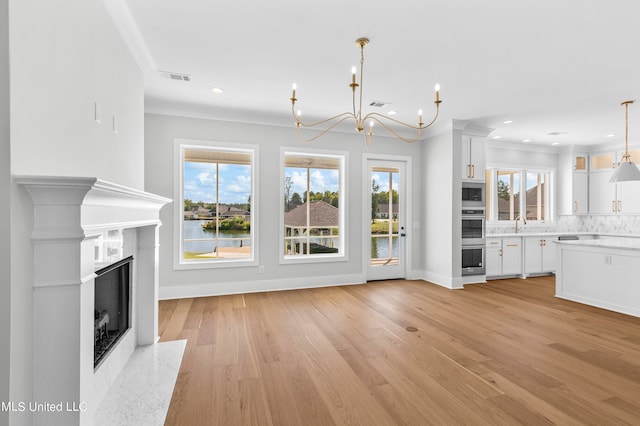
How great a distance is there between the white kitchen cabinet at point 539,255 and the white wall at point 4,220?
284 inches

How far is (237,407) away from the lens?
6.68 feet

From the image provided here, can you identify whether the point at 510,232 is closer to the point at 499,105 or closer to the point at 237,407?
the point at 499,105

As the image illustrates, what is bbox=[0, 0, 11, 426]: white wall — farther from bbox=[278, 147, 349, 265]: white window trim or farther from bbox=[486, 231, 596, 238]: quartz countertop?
bbox=[486, 231, 596, 238]: quartz countertop

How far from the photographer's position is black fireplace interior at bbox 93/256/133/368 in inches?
83.4

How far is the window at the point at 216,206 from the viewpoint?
4.71m

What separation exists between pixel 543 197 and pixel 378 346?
626cm

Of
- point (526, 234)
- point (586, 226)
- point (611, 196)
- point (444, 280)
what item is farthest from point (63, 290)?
point (586, 226)

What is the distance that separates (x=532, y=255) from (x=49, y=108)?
24.3 feet

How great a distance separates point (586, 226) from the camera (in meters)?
7.24

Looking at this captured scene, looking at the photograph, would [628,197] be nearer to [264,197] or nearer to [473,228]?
[473,228]

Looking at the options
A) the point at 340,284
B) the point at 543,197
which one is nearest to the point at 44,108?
the point at 340,284

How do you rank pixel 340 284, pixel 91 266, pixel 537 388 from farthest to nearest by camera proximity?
pixel 340 284, pixel 537 388, pixel 91 266

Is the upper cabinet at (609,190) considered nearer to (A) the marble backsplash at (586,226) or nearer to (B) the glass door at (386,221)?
(A) the marble backsplash at (586,226)

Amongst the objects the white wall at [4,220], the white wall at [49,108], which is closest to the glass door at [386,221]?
the white wall at [49,108]
